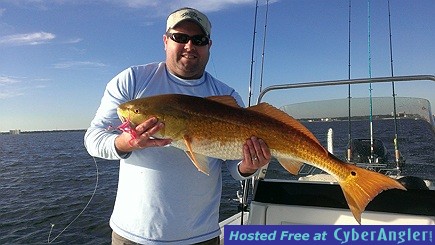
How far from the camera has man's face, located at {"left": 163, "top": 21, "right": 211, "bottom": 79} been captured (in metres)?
2.95

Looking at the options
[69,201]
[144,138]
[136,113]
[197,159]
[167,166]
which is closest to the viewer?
[144,138]

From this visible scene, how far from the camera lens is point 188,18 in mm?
2961

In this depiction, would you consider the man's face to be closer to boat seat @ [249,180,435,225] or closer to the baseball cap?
the baseball cap

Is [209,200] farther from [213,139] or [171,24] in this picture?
[171,24]

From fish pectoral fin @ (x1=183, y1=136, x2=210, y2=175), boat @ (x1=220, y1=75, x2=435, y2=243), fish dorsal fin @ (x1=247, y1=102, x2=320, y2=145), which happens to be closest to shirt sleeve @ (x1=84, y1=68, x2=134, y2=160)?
fish pectoral fin @ (x1=183, y1=136, x2=210, y2=175)

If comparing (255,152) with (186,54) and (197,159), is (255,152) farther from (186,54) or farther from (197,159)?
(186,54)

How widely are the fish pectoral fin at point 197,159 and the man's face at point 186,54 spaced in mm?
666

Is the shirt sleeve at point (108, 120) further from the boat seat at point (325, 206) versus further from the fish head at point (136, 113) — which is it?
the boat seat at point (325, 206)

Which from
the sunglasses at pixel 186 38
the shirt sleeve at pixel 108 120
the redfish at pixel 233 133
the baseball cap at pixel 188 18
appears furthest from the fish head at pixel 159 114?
the baseball cap at pixel 188 18

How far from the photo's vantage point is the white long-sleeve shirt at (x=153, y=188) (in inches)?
107

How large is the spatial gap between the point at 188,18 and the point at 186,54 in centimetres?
29

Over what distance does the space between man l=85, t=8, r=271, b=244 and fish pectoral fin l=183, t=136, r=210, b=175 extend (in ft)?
0.51

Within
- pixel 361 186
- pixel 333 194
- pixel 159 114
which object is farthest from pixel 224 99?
pixel 333 194

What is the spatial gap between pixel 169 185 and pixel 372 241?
1494 mm
